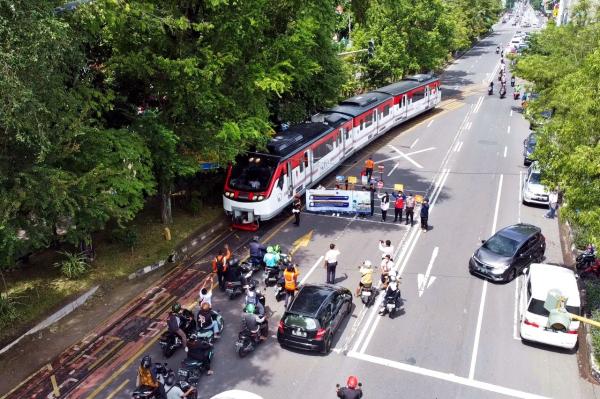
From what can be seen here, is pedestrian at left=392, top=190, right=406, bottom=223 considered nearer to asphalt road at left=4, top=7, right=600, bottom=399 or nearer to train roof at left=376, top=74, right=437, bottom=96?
asphalt road at left=4, top=7, right=600, bottom=399

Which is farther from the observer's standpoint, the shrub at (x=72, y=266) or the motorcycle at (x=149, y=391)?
the shrub at (x=72, y=266)

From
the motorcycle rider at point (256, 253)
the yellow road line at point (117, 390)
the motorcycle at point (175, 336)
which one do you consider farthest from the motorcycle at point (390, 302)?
the yellow road line at point (117, 390)

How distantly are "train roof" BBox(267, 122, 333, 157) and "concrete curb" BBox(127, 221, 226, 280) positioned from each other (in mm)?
3913

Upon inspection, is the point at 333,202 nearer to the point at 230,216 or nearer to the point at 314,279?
the point at 230,216

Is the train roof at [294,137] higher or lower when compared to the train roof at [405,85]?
higher

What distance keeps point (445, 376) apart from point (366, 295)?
371 centimetres

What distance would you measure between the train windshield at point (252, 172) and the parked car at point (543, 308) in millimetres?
10529

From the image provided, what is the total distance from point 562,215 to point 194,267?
481 inches

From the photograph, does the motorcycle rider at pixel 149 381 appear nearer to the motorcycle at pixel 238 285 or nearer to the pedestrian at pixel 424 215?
the motorcycle at pixel 238 285

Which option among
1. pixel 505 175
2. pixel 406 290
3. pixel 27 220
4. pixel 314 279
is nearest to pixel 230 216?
pixel 314 279

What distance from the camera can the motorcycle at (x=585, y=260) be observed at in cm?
1834

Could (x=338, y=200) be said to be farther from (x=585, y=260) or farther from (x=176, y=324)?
(x=176, y=324)

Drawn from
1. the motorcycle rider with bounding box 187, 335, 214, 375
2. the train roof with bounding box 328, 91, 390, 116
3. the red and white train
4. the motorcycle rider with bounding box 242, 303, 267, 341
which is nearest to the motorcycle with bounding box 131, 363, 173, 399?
the motorcycle rider with bounding box 187, 335, 214, 375

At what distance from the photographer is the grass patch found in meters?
16.1
